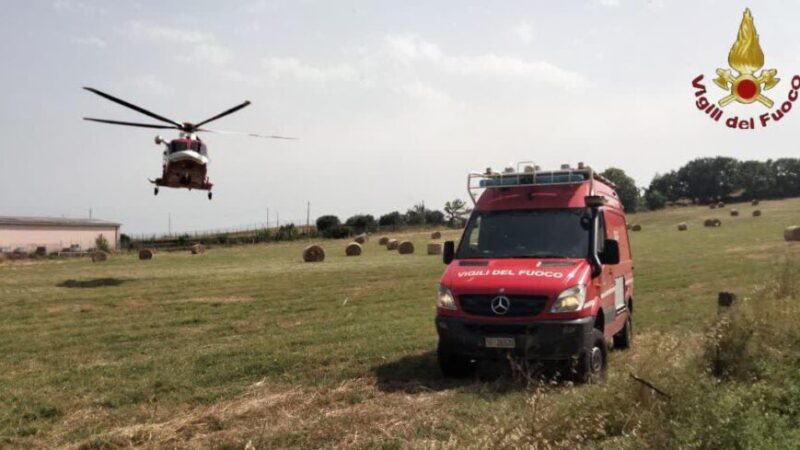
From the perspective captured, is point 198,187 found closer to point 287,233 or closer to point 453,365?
point 453,365

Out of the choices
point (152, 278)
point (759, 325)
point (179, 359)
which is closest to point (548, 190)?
point (759, 325)

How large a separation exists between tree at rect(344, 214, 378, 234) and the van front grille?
7263cm

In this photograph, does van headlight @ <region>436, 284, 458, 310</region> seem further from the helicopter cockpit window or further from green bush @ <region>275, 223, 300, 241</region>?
green bush @ <region>275, 223, 300, 241</region>

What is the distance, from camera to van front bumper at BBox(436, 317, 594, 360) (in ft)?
25.1

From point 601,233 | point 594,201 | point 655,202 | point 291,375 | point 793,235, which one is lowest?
point 291,375

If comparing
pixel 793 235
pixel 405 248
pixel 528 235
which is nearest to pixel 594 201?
pixel 528 235

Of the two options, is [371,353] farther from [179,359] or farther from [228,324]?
[228,324]

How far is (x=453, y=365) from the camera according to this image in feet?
28.4

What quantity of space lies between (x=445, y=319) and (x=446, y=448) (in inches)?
125

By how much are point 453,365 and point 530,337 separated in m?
1.39

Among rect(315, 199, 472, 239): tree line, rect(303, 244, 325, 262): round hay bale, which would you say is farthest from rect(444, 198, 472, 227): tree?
rect(303, 244, 325, 262): round hay bale

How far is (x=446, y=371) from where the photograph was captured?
8695mm

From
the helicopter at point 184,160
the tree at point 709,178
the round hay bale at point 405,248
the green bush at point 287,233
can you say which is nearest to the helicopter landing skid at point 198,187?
the helicopter at point 184,160

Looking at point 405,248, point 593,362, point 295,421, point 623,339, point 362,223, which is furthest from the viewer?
point 362,223
